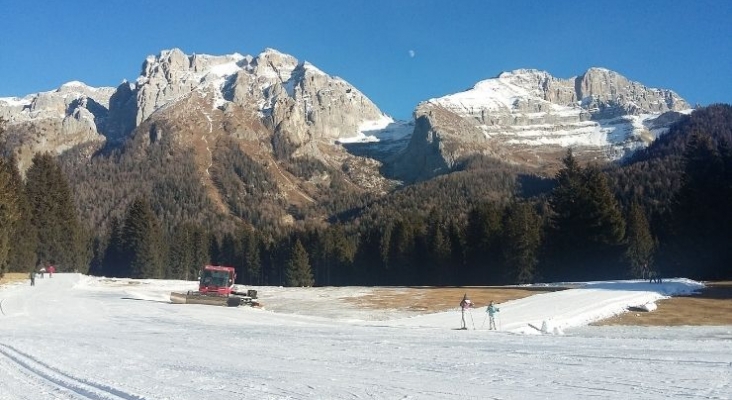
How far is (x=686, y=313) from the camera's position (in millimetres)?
29969

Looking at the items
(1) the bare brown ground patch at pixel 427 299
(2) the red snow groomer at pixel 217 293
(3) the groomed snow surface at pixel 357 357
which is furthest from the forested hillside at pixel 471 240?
(3) the groomed snow surface at pixel 357 357

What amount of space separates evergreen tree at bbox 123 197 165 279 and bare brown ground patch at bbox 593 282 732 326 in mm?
94957

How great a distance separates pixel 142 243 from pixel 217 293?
237ft

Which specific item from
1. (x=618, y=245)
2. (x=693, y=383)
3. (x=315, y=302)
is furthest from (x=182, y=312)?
(x=618, y=245)

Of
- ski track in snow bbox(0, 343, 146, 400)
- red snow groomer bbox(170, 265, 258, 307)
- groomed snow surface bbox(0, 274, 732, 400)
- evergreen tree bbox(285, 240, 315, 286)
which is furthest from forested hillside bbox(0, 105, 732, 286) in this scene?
ski track in snow bbox(0, 343, 146, 400)

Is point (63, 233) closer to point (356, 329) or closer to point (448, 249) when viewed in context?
point (448, 249)

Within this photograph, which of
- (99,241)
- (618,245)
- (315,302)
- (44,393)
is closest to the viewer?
(44,393)

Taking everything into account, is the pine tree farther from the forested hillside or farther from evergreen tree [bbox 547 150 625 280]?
evergreen tree [bbox 547 150 625 280]

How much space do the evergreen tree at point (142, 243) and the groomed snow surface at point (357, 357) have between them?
260 ft

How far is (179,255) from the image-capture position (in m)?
126

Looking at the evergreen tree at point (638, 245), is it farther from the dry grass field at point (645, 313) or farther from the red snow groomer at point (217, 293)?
the red snow groomer at point (217, 293)

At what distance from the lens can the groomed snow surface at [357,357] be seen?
11617 millimetres

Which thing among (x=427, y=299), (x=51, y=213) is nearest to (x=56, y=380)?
(x=427, y=299)

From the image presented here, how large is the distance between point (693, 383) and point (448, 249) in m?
81.8
